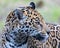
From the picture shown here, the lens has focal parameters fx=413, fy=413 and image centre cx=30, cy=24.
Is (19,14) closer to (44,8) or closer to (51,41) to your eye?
(51,41)

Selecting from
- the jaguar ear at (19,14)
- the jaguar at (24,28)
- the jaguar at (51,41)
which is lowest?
the jaguar at (51,41)

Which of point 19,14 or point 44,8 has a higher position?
point 19,14

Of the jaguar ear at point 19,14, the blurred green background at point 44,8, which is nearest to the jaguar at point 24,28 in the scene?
the jaguar ear at point 19,14

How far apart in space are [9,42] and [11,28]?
0.23 metres

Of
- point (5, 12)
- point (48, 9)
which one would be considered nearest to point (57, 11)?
point (48, 9)

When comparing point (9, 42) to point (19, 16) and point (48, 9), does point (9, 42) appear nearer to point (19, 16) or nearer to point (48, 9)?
point (19, 16)

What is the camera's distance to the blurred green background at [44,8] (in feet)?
38.3

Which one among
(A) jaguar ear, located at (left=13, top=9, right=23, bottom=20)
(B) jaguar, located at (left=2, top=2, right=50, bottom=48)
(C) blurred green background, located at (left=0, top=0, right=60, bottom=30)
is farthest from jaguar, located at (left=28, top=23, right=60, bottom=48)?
(C) blurred green background, located at (left=0, top=0, right=60, bottom=30)

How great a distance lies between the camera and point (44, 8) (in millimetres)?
13086

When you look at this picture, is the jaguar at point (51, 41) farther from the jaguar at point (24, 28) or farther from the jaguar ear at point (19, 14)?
the jaguar ear at point (19, 14)

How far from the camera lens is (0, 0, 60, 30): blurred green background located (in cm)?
1168

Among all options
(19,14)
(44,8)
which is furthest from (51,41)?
(44,8)

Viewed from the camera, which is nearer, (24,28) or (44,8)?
(24,28)

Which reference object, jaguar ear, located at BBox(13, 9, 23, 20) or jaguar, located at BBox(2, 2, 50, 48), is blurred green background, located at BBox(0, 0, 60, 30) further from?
jaguar ear, located at BBox(13, 9, 23, 20)
